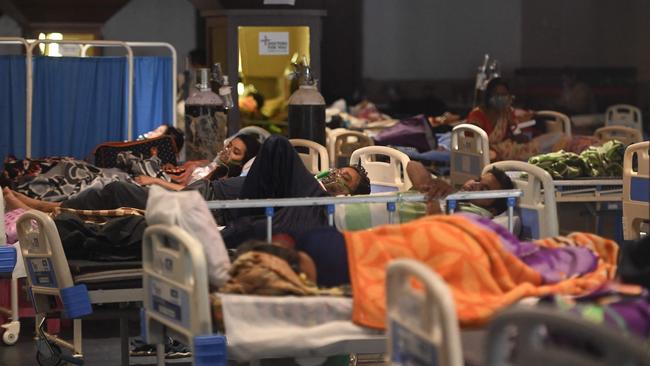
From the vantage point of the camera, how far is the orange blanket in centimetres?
400

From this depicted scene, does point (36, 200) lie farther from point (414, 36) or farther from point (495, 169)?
point (414, 36)

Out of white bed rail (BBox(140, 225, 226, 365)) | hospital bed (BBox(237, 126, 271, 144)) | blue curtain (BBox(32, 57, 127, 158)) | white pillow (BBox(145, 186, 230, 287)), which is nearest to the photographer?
white bed rail (BBox(140, 225, 226, 365))

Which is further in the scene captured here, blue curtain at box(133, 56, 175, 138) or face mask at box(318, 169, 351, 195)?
blue curtain at box(133, 56, 175, 138)

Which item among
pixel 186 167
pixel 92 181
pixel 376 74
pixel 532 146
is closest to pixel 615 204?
pixel 532 146

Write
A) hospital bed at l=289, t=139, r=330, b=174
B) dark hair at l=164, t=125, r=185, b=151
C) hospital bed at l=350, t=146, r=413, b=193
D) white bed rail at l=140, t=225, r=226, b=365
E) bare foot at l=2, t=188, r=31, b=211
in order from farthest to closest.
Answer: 1. dark hair at l=164, t=125, r=185, b=151
2. hospital bed at l=289, t=139, r=330, b=174
3. bare foot at l=2, t=188, r=31, b=211
4. hospital bed at l=350, t=146, r=413, b=193
5. white bed rail at l=140, t=225, r=226, b=365

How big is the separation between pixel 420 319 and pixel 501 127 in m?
5.33

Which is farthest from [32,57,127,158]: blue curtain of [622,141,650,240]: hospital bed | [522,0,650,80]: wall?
[522,0,650,80]: wall

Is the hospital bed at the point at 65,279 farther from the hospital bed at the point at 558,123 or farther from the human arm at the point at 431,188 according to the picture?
the hospital bed at the point at 558,123

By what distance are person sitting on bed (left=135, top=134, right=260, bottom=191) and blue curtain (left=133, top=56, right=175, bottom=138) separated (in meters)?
1.25

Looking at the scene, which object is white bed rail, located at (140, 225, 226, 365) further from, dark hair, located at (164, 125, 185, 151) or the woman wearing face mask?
the woman wearing face mask

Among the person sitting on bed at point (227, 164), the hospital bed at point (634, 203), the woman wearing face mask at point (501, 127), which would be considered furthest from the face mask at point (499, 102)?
the hospital bed at point (634, 203)

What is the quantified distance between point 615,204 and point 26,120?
351cm

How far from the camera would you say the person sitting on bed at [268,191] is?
199 inches

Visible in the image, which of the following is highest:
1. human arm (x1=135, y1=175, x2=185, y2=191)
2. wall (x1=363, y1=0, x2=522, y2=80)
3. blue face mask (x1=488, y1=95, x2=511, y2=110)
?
wall (x1=363, y1=0, x2=522, y2=80)
